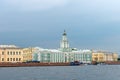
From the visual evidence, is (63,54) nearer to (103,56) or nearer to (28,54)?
(28,54)

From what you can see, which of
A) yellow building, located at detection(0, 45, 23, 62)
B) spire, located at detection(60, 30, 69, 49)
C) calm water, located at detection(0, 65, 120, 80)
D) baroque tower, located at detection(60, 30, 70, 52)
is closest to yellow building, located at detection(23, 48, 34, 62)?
baroque tower, located at detection(60, 30, 70, 52)

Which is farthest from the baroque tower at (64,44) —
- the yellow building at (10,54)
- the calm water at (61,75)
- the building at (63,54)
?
the calm water at (61,75)

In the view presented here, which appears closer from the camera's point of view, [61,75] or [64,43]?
[61,75]

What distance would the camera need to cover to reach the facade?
161 metres

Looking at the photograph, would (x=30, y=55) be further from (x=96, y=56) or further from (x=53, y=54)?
(x=96, y=56)

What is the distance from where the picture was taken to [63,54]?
5650 inches

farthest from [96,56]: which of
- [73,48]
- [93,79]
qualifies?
[93,79]

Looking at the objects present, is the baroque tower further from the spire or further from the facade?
the facade

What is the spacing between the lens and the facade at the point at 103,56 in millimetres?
161025

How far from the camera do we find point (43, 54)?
13912cm

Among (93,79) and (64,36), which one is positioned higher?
(64,36)

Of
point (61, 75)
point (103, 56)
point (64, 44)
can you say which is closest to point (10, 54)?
point (64, 44)

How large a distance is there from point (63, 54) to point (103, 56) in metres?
28.9

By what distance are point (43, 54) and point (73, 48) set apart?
20256mm
